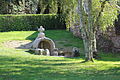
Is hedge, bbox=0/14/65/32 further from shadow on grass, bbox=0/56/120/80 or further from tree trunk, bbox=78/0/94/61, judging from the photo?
shadow on grass, bbox=0/56/120/80

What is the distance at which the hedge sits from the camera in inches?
1038

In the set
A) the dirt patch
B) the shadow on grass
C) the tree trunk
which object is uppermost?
the tree trunk

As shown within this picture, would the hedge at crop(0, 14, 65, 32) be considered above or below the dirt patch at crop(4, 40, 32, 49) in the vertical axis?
above

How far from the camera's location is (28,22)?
27.2 metres

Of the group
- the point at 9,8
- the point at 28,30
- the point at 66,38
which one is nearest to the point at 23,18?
the point at 28,30

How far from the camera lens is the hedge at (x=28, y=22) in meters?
26.4

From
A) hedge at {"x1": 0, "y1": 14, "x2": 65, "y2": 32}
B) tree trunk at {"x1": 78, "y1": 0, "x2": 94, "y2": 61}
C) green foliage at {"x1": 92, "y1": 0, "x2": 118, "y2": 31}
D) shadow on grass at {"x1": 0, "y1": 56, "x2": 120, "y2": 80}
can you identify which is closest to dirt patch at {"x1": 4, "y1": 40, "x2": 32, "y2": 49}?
hedge at {"x1": 0, "y1": 14, "x2": 65, "y2": 32}

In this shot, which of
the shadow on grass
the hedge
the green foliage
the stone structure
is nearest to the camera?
the shadow on grass

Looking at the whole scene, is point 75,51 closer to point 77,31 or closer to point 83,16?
point 83,16

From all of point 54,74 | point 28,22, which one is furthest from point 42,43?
point 28,22

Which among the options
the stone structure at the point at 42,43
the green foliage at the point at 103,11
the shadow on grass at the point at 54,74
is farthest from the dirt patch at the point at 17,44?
the shadow on grass at the point at 54,74

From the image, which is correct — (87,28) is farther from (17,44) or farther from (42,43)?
(17,44)

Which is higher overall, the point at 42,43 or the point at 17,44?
the point at 42,43

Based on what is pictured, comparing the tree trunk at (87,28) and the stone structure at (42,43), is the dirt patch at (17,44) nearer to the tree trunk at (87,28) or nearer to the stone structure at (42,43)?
the stone structure at (42,43)
